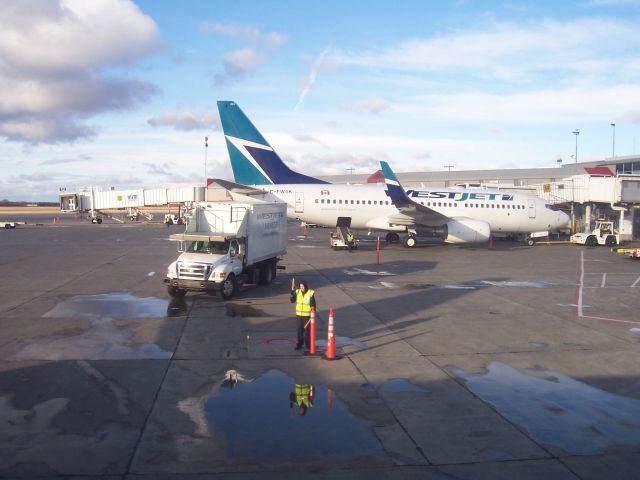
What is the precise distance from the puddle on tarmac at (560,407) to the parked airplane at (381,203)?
997 inches

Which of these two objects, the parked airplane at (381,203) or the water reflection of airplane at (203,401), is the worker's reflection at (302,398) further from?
the parked airplane at (381,203)

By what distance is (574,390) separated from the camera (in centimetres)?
1007

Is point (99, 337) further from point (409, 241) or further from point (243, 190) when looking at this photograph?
point (409, 241)

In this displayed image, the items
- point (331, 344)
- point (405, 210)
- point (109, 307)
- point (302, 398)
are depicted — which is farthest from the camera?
point (405, 210)

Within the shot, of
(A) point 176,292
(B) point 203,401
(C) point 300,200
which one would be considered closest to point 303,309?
(B) point 203,401

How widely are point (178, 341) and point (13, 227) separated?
58.7m

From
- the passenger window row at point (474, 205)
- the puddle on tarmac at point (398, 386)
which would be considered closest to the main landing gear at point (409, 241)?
the passenger window row at point (474, 205)

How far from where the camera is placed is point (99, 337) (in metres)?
13.4

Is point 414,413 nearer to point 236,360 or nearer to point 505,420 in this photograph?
point 505,420

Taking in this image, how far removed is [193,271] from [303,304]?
6.75 metres

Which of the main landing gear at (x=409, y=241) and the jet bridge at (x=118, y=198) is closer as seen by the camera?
the main landing gear at (x=409, y=241)

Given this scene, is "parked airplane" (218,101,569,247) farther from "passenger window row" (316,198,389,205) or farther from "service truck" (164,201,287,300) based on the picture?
"service truck" (164,201,287,300)

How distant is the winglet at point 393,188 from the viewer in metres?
35.2

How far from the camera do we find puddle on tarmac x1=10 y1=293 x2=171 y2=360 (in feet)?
38.8
